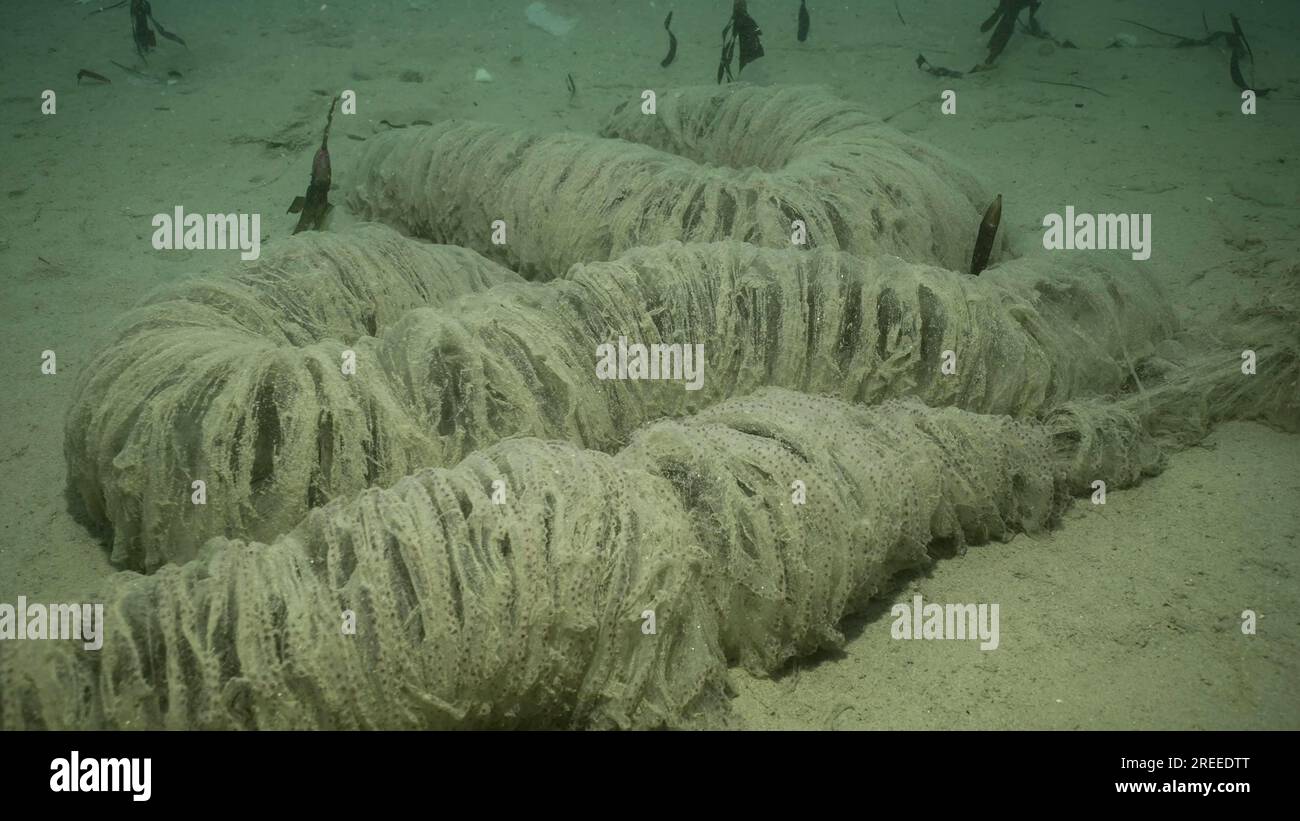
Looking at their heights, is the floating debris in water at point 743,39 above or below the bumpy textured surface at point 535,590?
above

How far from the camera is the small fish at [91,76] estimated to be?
7.18 meters

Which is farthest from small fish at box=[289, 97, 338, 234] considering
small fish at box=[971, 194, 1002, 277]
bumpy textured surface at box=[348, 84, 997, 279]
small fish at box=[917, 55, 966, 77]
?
small fish at box=[917, 55, 966, 77]

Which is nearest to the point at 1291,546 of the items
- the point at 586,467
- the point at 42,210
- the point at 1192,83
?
the point at 586,467

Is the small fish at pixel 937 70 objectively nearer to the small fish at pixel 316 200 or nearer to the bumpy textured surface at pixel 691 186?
the bumpy textured surface at pixel 691 186

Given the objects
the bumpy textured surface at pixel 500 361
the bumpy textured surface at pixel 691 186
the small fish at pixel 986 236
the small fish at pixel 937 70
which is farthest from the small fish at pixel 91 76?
the small fish at pixel 986 236

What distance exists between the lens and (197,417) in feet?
9.32

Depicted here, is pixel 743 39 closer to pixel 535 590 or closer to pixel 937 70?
pixel 937 70

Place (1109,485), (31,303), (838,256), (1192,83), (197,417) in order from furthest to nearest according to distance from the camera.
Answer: (1192,83), (31,303), (838,256), (1109,485), (197,417)

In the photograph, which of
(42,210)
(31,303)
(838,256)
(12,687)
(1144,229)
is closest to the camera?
(12,687)

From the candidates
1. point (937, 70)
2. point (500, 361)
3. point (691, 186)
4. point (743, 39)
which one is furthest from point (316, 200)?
point (937, 70)

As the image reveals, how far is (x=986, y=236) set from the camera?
14.4 ft

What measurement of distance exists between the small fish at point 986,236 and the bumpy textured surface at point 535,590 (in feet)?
6.34
